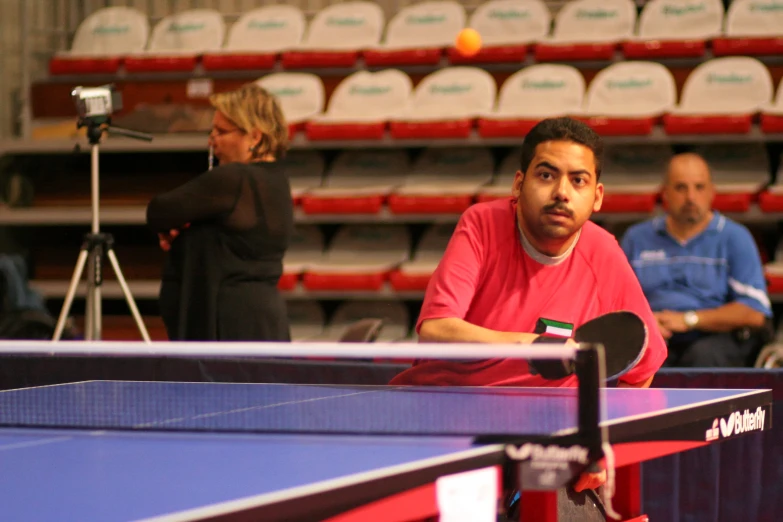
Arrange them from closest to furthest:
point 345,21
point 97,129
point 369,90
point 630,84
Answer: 1. point 97,129
2. point 630,84
3. point 369,90
4. point 345,21

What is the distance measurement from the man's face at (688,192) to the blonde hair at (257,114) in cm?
197

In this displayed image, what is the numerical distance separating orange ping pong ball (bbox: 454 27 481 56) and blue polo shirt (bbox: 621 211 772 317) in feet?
7.44

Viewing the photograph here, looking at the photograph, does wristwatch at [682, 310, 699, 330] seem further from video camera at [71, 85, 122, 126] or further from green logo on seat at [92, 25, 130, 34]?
green logo on seat at [92, 25, 130, 34]

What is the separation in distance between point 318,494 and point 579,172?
1.52m

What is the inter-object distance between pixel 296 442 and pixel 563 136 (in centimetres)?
123

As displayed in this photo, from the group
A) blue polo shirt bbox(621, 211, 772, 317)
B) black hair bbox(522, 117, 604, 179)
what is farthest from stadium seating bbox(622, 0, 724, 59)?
black hair bbox(522, 117, 604, 179)

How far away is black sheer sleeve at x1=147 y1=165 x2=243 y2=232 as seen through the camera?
3.94 m

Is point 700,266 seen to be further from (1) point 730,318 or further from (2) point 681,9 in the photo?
(2) point 681,9

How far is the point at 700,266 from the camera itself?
16.9 feet

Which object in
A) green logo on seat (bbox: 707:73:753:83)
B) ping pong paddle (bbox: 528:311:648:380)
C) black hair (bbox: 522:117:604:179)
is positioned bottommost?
ping pong paddle (bbox: 528:311:648:380)

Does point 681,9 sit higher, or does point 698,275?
point 681,9

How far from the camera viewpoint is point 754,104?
6762mm

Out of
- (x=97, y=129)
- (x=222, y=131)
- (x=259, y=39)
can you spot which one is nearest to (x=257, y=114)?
(x=222, y=131)

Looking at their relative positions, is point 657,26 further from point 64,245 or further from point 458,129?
point 64,245
